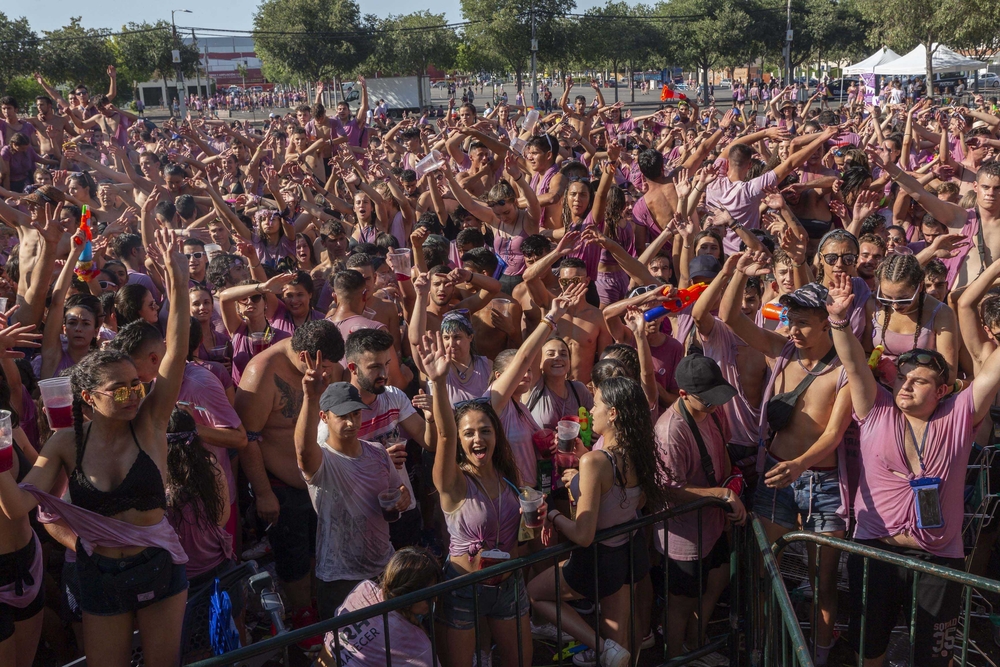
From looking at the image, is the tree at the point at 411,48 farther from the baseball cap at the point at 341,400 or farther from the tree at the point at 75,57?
the baseball cap at the point at 341,400

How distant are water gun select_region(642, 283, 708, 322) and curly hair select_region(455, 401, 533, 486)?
3.93ft

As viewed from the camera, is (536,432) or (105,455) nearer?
(105,455)

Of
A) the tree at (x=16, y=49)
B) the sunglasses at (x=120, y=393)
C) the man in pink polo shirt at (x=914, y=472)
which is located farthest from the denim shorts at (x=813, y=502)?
the tree at (x=16, y=49)

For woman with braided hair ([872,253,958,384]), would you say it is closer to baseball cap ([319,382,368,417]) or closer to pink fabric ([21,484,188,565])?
baseball cap ([319,382,368,417])

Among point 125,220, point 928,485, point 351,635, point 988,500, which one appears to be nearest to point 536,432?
point 351,635

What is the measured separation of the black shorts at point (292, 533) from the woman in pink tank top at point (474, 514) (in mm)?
1121

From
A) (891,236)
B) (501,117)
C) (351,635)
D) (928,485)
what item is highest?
(501,117)

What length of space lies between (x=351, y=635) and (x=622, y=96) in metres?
64.3

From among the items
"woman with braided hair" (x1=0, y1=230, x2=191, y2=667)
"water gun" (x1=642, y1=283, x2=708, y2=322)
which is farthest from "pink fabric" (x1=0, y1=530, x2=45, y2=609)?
"water gun" (x1=642, y1=283, x2=708, y2=322)

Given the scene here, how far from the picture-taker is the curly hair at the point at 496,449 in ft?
13.1

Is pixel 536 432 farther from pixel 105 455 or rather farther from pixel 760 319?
pixel 105 455

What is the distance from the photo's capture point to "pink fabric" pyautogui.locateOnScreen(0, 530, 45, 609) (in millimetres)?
3578

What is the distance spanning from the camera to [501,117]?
15641mm

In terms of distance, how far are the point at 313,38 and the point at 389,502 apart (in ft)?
168
